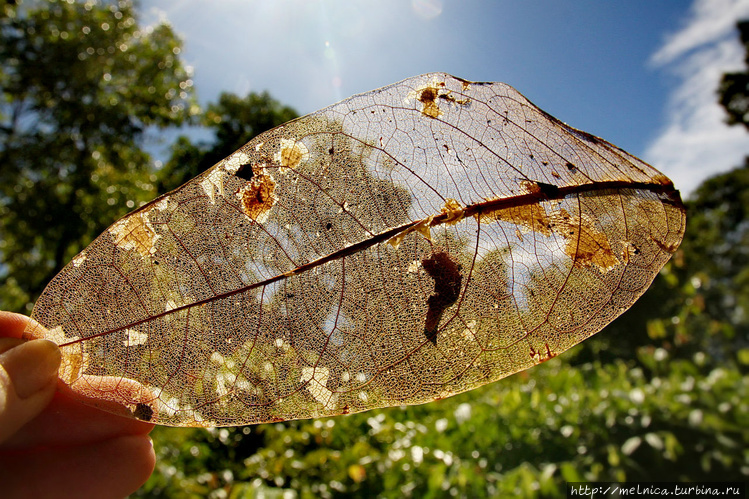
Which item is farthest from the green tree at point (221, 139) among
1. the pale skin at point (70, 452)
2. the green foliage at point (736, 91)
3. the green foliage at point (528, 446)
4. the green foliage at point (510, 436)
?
the green foliage at point (736, 91)

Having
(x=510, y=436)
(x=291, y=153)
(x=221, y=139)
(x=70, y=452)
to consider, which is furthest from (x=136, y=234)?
(x=221, y=139)

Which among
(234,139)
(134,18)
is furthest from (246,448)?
(134,18)

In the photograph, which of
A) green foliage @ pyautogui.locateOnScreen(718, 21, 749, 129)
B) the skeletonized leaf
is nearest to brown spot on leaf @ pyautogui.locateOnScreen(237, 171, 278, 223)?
the skeletonized leaf

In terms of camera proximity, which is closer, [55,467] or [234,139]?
[55,467]

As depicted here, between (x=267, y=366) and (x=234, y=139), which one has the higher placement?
(x=234, y=139)

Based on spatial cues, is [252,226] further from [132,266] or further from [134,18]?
[134,18]

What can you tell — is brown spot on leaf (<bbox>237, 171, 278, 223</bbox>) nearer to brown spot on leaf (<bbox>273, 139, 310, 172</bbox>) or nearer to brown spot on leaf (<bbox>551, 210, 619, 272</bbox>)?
brown spot on leaf (<bbox>273, 139, 310, 172</bbox>)
